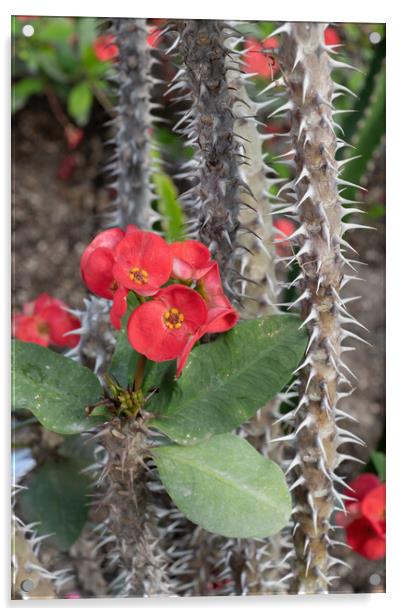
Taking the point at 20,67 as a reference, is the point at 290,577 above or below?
below

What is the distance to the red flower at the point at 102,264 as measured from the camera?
2.72 ft

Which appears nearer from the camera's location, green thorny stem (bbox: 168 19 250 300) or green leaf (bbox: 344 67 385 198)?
green thorny stem (bbox: 168 19 250 300)

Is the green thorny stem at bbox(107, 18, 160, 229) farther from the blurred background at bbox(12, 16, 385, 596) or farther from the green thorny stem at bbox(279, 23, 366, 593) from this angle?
the green thorny stem at bbox(279, 23, 366, 593)

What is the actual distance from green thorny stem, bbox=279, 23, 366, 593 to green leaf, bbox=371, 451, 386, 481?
0.67ft

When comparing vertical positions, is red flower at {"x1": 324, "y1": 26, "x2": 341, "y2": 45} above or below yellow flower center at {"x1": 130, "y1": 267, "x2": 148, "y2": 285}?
above

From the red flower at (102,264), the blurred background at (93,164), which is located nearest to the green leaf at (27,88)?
the blurred background at (93,164)

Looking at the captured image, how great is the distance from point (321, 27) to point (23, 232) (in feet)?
2.40

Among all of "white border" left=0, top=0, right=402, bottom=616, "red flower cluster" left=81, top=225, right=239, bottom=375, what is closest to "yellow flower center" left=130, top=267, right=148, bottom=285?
"red flower cluster" left=81, top=225, right=239, bottom=375

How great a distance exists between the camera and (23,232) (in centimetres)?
145

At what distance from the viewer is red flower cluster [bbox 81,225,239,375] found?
0.80 m
